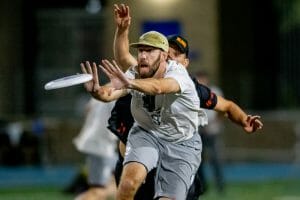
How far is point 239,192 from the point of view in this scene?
74.0 ft

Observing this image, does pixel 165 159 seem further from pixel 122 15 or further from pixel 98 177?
pixel 98 177

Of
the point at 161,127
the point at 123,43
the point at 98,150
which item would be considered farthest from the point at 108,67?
the point at 98,150

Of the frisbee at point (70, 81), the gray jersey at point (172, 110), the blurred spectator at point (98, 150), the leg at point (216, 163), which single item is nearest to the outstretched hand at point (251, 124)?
the gray jersey at point (172, 110)

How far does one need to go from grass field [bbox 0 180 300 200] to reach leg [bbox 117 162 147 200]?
8449mm

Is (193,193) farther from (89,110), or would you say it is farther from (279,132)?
(279,132)

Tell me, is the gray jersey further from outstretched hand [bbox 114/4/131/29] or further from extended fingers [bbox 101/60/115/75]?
extended fingers [bbox 101/60/115/75]

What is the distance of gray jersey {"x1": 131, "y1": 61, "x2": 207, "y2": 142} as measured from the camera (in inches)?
497

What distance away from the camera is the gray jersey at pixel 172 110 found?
497 inches

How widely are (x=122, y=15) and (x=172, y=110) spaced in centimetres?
118

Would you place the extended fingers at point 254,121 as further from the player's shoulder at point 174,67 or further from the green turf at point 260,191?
the green turf at point 260,191

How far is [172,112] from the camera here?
41.7 ft

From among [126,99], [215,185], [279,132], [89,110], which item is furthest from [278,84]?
[126,99]

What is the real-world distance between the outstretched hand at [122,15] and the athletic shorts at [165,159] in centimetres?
105

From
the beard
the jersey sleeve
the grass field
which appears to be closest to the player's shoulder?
the beard
